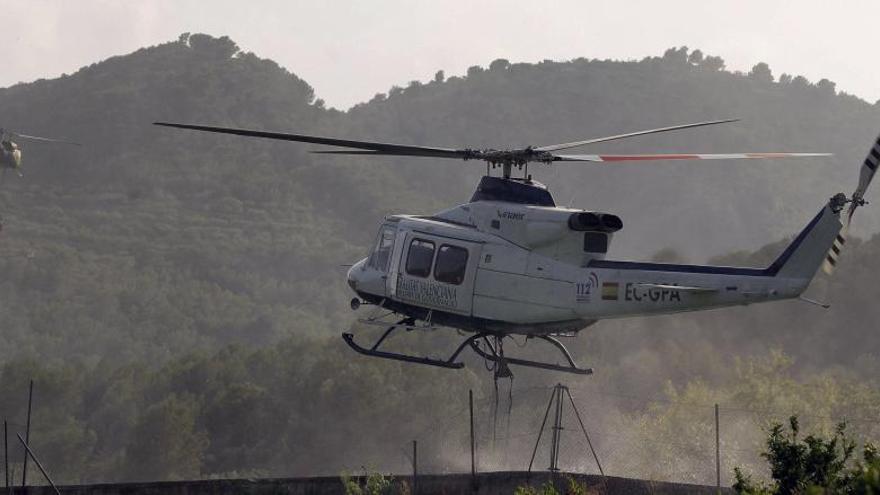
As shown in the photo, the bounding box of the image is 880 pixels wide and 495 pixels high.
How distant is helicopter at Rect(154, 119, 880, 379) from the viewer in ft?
80.1

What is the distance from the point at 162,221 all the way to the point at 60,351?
59159mm

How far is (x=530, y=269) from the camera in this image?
26672mm

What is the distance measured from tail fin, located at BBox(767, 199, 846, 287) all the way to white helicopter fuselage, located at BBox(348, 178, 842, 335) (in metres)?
0.02

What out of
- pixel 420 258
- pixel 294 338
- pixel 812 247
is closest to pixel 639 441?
pixel 420 258

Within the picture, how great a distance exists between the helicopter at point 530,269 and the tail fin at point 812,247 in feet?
0.05

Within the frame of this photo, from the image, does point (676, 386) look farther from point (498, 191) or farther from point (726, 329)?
point (498, 191)

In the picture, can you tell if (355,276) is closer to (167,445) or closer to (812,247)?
(812,247)

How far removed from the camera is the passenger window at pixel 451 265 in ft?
89.8

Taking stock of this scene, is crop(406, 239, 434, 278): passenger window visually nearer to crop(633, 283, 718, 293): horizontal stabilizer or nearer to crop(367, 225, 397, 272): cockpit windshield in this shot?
crop(367, 225, 397, 272): cockpit windshield

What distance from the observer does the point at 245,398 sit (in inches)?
3487

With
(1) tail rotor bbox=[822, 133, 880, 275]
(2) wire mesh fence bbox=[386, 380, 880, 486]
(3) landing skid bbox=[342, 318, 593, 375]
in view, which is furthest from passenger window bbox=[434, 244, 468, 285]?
(2) wire mesh fence bbox=[386, 380, 880, 486]

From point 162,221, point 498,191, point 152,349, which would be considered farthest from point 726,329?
point 162,221

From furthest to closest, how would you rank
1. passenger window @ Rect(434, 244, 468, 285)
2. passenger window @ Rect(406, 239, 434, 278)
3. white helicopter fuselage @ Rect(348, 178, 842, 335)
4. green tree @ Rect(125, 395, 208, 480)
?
green tree @ Rect(125, 395, 208, 480) → passenger window @ Rect(406, 239, 434, 278) → passenger window @ Rect(434, 244, 468, 285) → white helicopter fuselage @ Rect(348, 178, 842, 335)

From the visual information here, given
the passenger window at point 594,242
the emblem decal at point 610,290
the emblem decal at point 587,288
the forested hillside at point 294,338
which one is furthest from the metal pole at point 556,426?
the forested hillside at point 294,338
